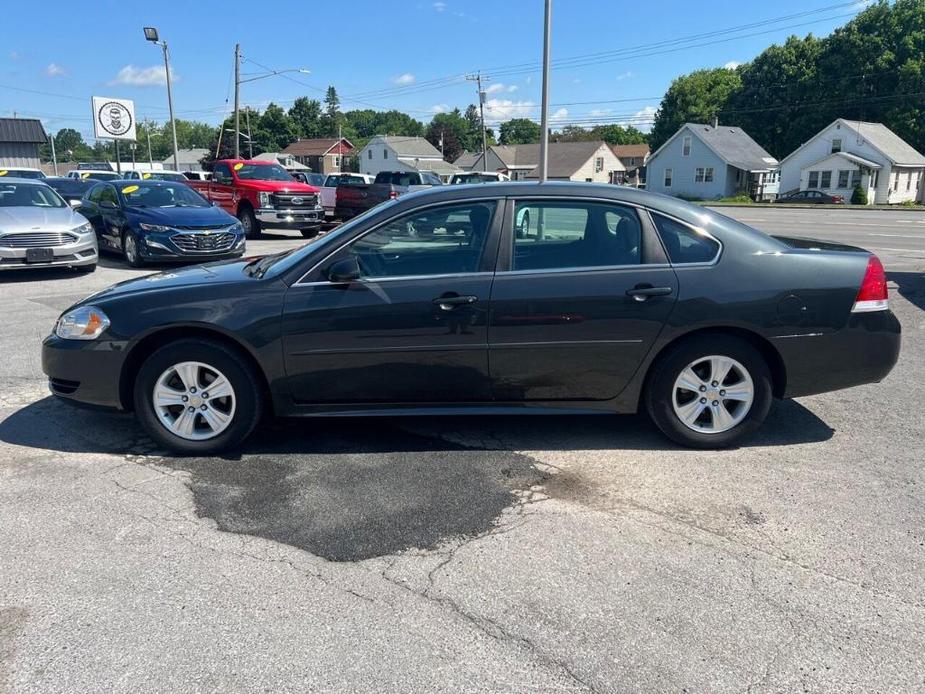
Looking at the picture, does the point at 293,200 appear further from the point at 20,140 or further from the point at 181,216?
the point at 20,140

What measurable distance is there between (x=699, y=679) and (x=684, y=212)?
284 centimetres

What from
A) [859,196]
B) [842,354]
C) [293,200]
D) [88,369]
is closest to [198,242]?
[293,200]

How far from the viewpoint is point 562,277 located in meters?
4.28

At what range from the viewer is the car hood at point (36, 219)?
1093 centimetres

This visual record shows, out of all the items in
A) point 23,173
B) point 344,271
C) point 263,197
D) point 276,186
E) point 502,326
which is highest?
point 23,173

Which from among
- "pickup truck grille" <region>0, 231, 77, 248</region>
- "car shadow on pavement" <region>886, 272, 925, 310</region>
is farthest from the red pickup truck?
"car shadow on pavement" <region>886, 272, 925, 310</region>

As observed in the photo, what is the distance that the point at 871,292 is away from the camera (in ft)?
14.4

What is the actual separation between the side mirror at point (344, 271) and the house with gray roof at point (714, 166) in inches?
2431

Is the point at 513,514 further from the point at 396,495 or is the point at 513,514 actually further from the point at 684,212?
the point at 684,212

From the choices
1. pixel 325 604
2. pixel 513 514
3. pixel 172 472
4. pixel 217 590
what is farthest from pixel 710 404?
pixel 172 472

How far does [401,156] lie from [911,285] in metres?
77.9

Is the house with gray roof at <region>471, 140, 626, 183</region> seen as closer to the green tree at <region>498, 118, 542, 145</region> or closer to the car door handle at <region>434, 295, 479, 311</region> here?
the green tree at <region>498, 118, 542, 145</region>

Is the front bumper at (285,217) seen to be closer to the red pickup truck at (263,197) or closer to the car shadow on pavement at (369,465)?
the red pickup truck at (263,197)

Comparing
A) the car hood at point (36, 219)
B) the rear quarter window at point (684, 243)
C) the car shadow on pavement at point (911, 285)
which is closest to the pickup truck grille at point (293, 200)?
the car hood at point (36, 219)
